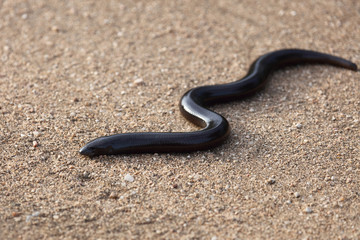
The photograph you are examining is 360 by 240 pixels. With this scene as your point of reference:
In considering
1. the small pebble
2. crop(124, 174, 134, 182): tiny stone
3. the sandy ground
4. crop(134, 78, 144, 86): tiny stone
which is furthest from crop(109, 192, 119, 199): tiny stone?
crop(134, 78, 144, 86): tiny stone

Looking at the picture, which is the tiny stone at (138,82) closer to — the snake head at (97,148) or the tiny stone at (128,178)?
the snake head at (97,148)

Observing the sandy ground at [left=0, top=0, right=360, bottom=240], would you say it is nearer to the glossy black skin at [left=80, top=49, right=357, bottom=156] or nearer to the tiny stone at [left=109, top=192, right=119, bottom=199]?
the tiny stone at [left=109, top=192, right=119, bottom=199]

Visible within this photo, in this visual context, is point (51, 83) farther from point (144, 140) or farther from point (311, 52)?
point (311, 52)

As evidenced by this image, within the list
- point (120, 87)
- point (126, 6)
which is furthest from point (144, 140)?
point (126, 6)

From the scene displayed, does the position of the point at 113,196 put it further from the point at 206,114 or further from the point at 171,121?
the point at 206,114

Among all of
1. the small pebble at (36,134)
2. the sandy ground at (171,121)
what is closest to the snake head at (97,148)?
the sandy ground at (171,121)

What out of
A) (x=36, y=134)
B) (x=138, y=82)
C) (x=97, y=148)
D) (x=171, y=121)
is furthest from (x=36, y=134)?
(x=138, y=82)
